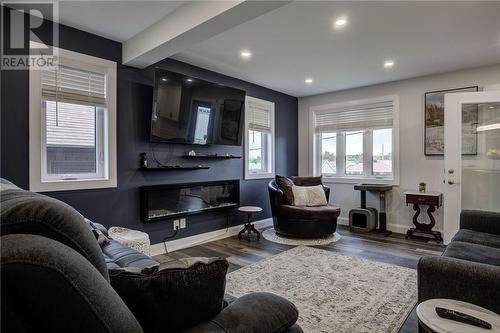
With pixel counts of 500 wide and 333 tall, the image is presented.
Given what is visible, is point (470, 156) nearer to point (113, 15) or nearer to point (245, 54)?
point (245, 54)

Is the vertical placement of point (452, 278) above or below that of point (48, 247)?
below

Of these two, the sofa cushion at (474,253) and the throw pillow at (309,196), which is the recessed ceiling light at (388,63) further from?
the sofa cushion at (474,253)

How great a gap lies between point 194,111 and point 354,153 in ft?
10.6

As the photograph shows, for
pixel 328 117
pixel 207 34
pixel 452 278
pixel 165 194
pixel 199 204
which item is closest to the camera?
pixel 452 278

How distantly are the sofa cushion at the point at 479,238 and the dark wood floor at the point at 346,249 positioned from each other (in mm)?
796

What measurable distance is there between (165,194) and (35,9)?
228cm

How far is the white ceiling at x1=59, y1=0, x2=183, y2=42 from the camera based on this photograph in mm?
2529

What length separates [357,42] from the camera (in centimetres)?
332

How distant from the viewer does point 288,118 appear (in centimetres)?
594

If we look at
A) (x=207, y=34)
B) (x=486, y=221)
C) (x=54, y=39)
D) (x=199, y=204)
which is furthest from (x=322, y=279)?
(x=54, y=39)

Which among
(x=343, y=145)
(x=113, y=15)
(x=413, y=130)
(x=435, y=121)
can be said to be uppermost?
A: (x=113, y=15)

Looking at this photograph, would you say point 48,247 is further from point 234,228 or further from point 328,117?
point 328,117

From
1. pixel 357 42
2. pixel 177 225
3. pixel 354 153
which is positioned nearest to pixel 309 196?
pixel 354 153

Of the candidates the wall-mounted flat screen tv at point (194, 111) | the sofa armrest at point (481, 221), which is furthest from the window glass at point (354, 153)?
the sofa armrest at point (481, 221)
